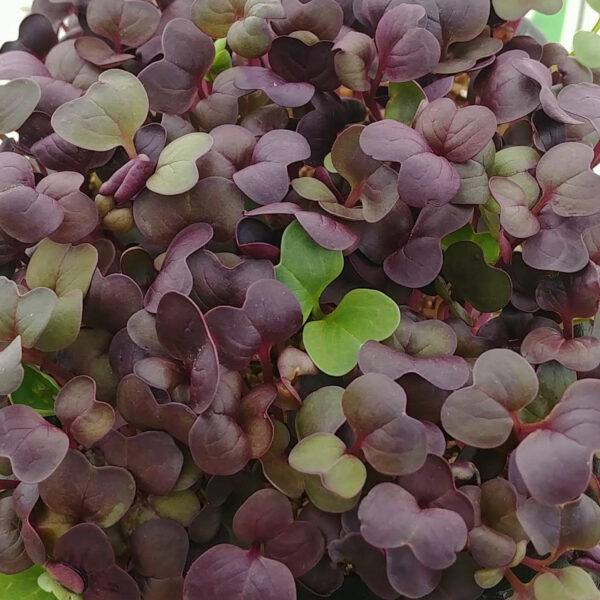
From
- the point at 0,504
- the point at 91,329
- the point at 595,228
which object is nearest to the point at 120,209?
the point at 91,329

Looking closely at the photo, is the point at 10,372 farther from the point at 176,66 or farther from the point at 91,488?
the point at 176,66

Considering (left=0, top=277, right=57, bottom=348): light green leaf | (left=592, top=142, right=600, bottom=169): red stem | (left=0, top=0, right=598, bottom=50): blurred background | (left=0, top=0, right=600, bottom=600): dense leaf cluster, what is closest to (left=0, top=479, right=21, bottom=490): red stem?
(left=0, top=0, right=600, bottom=600): dense leaf cluster

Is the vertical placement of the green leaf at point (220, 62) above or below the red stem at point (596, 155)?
above

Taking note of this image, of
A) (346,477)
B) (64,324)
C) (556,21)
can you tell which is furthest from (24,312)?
(556,21)

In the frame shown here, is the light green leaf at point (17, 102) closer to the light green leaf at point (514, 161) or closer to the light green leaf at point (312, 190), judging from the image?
the light green leaf at point (312, 190)

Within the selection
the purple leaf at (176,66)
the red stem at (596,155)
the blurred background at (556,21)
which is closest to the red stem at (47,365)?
the purple leaf at (176,66)

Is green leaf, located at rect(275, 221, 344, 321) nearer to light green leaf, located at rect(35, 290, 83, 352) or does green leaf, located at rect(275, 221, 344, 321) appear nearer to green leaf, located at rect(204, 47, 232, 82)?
light green leaf, located at rect(35, 290, 83, 352)
